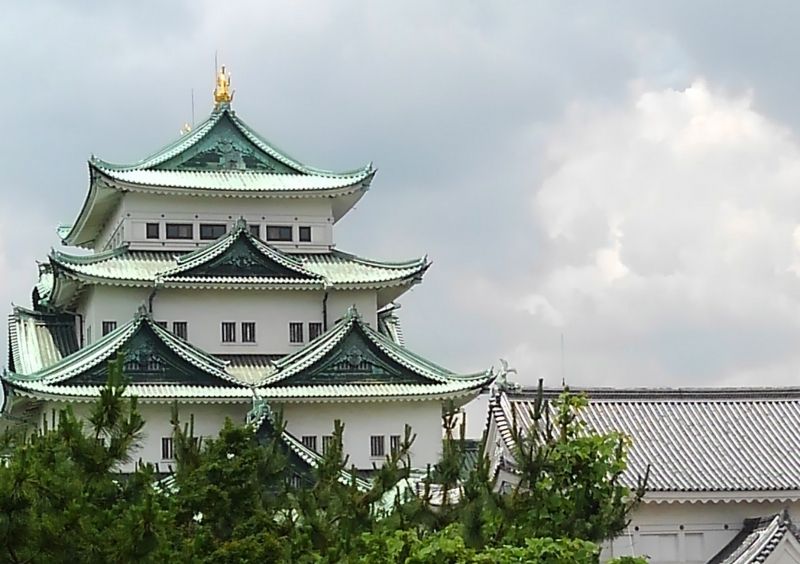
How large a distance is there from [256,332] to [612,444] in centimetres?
2102

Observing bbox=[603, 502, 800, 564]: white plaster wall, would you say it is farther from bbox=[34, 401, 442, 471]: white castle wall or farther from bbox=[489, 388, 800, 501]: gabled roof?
bbox=[34, 401, 442, 471]: white castle wall

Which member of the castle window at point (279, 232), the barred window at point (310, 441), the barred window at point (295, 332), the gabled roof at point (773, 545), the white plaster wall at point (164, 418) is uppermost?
the castle window at point (279, 232)

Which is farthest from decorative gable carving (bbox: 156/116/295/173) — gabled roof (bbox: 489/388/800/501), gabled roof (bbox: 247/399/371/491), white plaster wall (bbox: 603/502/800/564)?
white plaster wall (bbox: 603/502/800/564)

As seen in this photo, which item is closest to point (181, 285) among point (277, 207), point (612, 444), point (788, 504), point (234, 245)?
point (234, 245)

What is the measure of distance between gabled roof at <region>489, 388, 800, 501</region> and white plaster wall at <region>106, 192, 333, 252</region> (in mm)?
12664

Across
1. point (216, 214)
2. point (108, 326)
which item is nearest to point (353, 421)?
point (108, 326)

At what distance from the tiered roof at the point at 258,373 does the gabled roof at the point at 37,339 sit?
3777mm

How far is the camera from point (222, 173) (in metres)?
42.3

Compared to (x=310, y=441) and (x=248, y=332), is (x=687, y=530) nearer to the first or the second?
(x=310, y=441)

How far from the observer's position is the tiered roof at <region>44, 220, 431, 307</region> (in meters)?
39.1

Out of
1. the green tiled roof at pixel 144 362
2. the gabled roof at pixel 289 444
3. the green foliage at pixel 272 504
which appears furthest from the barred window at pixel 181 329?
the green foliage at pixel 272 504

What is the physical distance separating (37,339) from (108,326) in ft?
13.0

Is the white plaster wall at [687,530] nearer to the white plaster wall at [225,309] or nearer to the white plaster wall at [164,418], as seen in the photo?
the white plaster wall at [164,418]

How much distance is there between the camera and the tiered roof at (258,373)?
3700 centimetres
